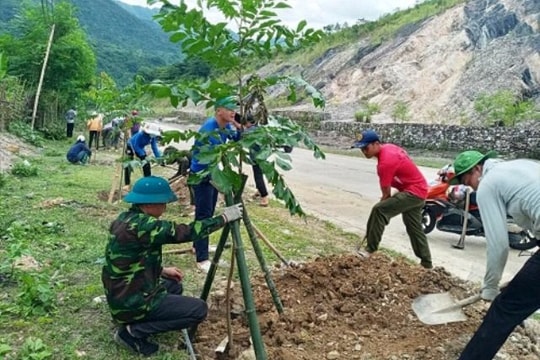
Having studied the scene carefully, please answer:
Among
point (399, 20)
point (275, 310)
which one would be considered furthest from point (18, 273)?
point (399, 20)

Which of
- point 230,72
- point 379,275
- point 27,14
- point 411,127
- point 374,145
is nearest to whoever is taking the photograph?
point 230,72

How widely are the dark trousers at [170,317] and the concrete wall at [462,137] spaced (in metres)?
17.2

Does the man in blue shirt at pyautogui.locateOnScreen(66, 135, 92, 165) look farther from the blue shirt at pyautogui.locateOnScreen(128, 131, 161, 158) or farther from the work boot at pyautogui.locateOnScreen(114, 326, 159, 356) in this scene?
the work boot at pyautogui.locateOnScreen(114, 326, 159, 356)

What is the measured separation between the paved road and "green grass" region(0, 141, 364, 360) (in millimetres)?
724

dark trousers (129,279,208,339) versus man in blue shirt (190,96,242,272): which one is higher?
man in blue shirt (190,96,242,272)

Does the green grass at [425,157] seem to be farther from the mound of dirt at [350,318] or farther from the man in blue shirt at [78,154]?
the mound of dirt at [350,318]

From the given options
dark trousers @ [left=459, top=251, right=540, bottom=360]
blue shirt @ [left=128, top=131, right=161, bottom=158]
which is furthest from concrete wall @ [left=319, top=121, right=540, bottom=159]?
dark trousers @ [left=459, top=251, right=540, bottom=360]

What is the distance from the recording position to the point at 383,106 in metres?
33.8

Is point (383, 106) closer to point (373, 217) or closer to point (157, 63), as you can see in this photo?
point (373, 217)

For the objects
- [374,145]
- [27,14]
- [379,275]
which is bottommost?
[379,275]

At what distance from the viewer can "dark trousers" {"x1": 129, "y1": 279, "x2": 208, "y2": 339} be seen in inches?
151

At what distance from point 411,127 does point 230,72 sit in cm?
2046

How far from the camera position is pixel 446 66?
35.2m

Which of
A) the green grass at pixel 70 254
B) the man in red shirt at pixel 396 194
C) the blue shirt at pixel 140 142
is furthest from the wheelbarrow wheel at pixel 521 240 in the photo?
the blue shirt at pixel 140 142
